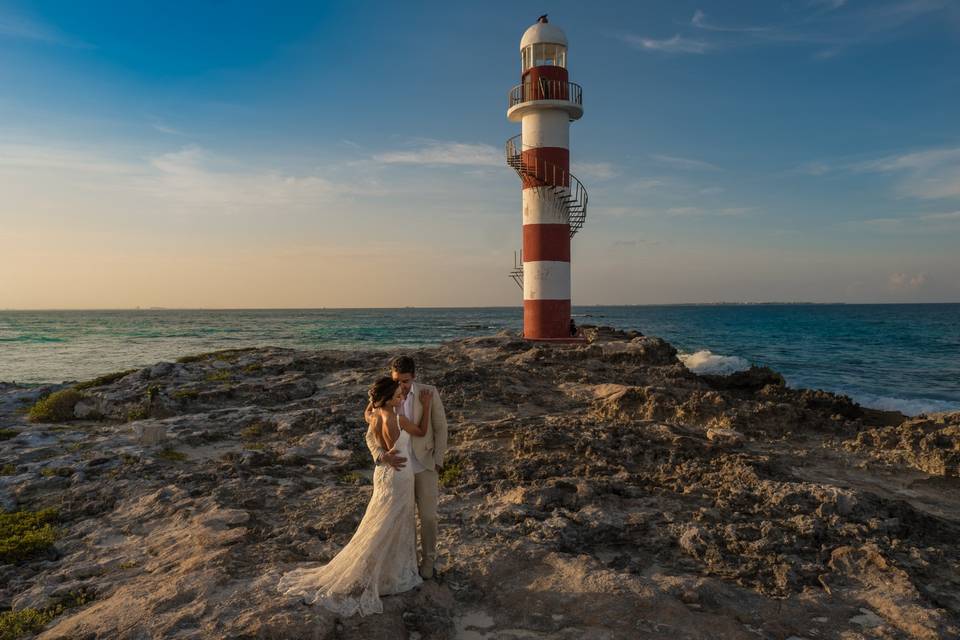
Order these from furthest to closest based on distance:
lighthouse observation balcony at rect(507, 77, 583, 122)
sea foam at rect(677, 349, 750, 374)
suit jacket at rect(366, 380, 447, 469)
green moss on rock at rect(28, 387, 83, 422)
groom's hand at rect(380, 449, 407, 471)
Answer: sea foam at rect(677, 349, 750, 374)
lighthouse observation balcony at rect(507, 77, 583, 122)
green moss on rock at rect(28, 387, 83, 422)
suit jacket at rect(366, 380, 447, 469)
groom's hand at rect(380, 449, 407, 471)

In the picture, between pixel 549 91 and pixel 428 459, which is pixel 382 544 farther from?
pixel 549 91

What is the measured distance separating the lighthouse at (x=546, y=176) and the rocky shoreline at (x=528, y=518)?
27.9 feet

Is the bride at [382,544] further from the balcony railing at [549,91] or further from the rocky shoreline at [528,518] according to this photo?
the balcony railing at [549,91]

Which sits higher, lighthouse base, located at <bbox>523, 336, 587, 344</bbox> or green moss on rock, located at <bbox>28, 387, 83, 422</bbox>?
lighthouse base, located at <bbox>523, 336, 587, 344</bbox>

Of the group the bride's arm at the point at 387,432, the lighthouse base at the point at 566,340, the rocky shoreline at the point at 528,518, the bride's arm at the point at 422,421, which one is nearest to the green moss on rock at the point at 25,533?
the rocky shoreline at the point at 528,518

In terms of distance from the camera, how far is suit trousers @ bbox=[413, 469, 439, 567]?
541 cm

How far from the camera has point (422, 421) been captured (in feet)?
17.5

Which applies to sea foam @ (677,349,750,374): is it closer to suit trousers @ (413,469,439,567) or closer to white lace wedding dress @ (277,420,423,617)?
suit trousers @ (413,469,439,567)

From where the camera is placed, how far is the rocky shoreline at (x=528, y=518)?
4863mm

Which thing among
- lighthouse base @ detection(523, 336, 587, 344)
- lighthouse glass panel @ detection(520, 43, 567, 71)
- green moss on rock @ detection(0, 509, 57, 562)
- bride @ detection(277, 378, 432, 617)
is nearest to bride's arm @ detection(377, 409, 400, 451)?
bride @ detection(277, 378, 432, 617)

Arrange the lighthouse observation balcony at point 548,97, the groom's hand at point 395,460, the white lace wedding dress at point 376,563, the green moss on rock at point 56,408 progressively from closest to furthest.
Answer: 1. the white lace wedding dress at point 376,563
2. the groom's hand at point 395,460
3. the green moss on rock at point 56,408
4. the lighthouse observation balcony at point 548,97

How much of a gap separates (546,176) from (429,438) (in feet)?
58.0

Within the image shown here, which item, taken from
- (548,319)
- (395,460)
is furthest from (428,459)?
(548,319)

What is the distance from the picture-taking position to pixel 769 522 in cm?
676
